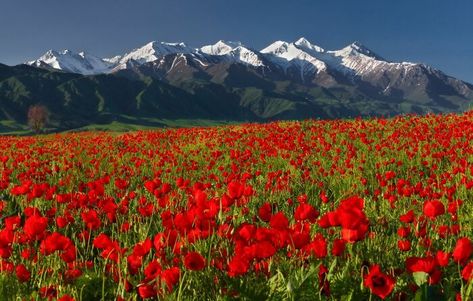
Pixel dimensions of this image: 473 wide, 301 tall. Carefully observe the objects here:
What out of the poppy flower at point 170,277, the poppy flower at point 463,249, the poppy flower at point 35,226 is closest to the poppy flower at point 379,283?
the poppy flower at point 463,249

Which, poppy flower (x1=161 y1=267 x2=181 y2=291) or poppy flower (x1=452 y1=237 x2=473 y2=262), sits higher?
poppy flower (x1=452 y1=237 x2=473 y2=262)

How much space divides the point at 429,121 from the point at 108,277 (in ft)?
46.2

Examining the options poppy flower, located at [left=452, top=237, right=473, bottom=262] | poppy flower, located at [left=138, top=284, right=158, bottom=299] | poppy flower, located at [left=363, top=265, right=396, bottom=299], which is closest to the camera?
poppy flower, located at [left=363, top=265, right=396, bottom=299]

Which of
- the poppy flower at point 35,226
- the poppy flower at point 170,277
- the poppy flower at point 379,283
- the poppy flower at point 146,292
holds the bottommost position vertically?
the poppy flower at point 146,292

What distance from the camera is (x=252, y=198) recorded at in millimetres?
6797

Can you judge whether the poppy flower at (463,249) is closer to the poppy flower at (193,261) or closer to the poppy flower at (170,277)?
the poppy flower at (193,261)

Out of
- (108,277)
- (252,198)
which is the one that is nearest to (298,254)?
(108,277)

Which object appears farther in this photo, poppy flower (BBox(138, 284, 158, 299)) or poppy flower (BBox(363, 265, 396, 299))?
poppy flower (BBox(138, 284, 158, 299))

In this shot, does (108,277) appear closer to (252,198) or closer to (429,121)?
(252,198)

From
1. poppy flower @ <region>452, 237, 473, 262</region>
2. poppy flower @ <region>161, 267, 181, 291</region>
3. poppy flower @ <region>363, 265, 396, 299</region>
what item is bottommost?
poppy flower @ <region>161, 267, 181, 291</region>

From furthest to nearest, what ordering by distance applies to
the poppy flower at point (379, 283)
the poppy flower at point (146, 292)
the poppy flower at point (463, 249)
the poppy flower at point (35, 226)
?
the poppy flower at point (35, 226)
the poppy flower at point (146, 292)
the poppy flower at point (463, 249)
the poppy flower at point (379, 283)

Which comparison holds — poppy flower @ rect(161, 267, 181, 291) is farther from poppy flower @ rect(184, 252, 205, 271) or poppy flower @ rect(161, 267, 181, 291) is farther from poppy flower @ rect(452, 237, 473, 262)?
poppy flower @ rect(452, 237, 473, 262)

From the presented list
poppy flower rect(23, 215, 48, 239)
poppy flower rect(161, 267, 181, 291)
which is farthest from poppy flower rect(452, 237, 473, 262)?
poppy flower rect(23, 215, 48, 239)

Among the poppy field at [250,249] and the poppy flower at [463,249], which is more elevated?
the poppy flower at [463,249]
